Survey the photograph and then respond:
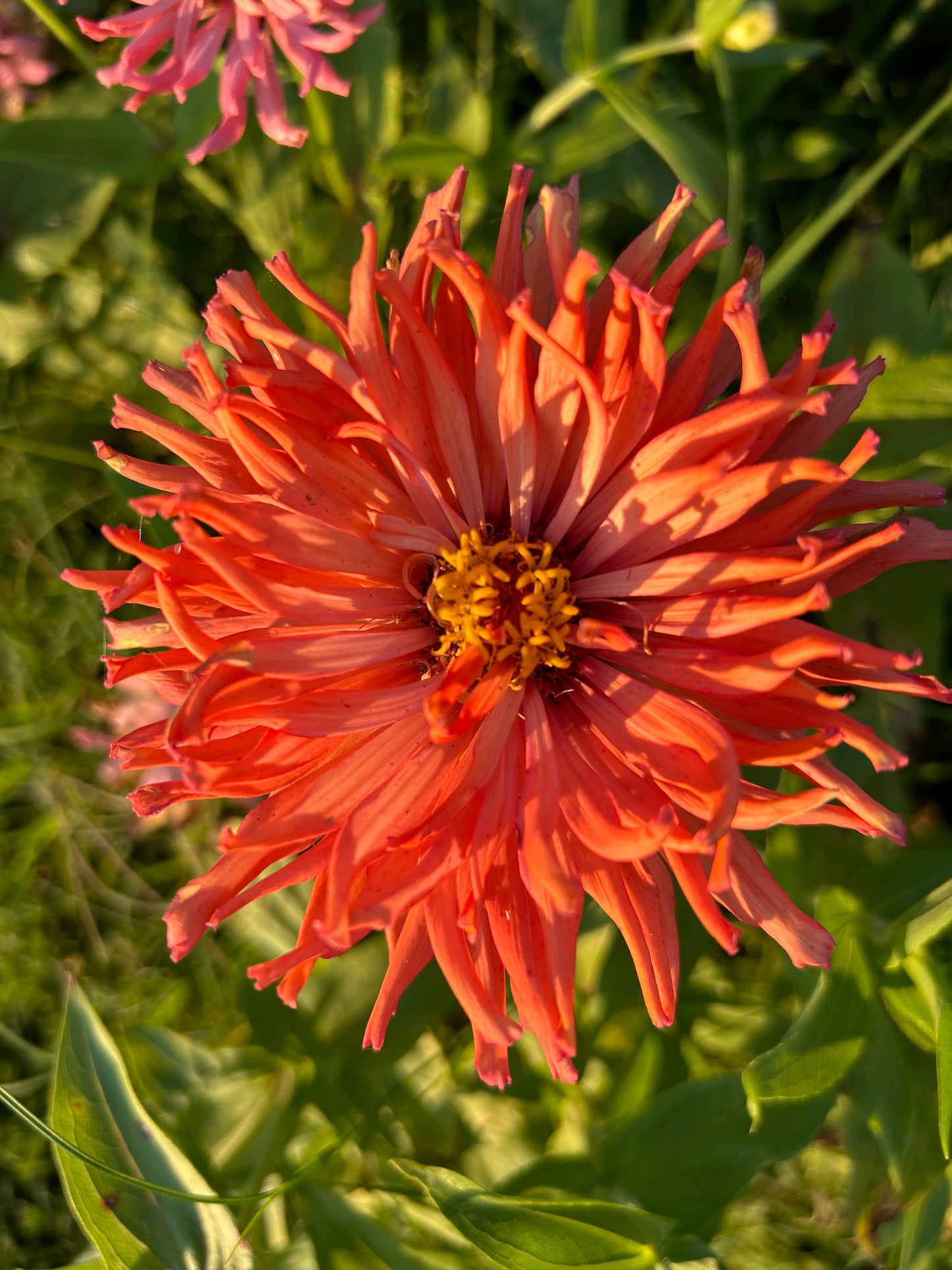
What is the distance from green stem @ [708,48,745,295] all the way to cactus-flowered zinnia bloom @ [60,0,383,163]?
1.94 feet

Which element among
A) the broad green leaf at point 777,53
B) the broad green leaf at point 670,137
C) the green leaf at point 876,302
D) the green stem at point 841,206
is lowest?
the green leaf at point 876,302

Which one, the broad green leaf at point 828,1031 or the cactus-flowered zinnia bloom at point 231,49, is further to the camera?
the cactus-flowered zinnia bloom at point 231,49

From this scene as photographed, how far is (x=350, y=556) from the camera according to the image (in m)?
1.36

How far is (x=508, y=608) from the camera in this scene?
4.61ft

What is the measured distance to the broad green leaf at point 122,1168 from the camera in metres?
1.58

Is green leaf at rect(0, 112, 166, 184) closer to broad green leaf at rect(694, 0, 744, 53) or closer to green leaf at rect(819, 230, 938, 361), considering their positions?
broad green leaf at rect(694, 0, 744, 53)

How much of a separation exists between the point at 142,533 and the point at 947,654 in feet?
6.19

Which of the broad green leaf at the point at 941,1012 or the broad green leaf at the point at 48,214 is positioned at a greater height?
the broad green leaf at the point at 48,214

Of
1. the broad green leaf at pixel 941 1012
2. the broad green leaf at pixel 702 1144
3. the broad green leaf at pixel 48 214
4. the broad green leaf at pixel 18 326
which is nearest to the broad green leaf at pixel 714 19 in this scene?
the broad green leaf at pixel 48 214

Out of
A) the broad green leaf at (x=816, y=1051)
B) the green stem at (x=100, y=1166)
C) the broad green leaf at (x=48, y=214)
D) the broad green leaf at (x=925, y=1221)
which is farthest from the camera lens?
the broad green leaf at (x=48, y=214)

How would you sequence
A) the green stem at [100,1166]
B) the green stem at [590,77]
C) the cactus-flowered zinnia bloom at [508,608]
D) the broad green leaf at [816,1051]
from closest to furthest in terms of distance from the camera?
the cactus-flowered zinnia bloom at [508,608]
the broad green leaf at [816,1051]
the green stem at [100,1166]
the green stem at [590,77]

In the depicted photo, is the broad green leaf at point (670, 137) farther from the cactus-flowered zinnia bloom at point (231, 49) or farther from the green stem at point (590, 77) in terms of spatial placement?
the cactus-flowered zinnia bloom at point (231, 49)

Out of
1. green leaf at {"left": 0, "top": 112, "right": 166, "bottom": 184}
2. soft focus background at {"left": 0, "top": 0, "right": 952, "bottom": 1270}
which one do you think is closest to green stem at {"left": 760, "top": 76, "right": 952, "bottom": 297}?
soft focus background at {"left": 0, "top": 0, "right": 952, "bottom": 1270}

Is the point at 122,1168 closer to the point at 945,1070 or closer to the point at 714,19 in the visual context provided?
the point at 945,1070
